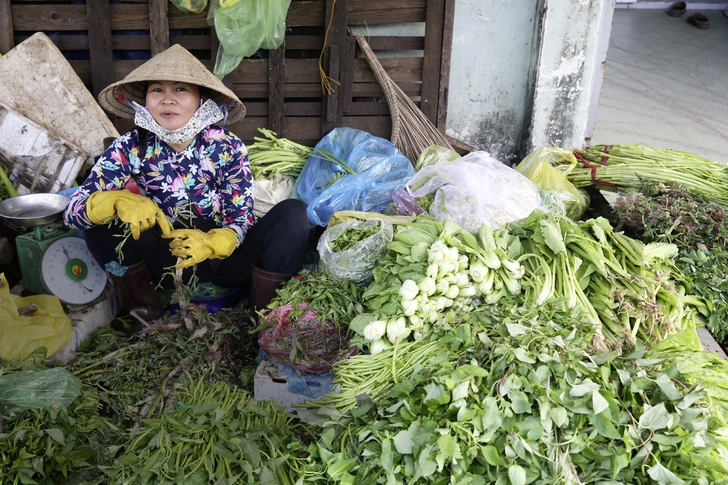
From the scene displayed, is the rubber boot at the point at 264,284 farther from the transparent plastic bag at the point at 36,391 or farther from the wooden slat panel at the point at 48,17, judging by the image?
the wooden slat panel at the point at 48,17

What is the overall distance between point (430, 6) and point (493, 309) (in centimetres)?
234

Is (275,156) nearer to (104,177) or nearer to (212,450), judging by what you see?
(104,177)

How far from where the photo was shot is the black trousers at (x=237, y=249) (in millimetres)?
2855

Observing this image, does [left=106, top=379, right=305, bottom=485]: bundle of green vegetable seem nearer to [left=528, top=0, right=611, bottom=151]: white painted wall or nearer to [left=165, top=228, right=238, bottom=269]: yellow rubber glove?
[left=165, top=228, right=238, bottom=269]: yellow rubber glove

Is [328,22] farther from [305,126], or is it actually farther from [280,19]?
[305,126]

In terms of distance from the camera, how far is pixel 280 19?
11.5 ft

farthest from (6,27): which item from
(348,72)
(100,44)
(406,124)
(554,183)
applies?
(554,183)

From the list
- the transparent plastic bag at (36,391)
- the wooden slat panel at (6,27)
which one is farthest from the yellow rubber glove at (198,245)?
the wooden slat panel at (6,27)

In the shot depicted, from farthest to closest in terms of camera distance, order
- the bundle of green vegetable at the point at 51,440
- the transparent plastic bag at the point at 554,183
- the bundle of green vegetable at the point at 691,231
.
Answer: the transparent plastic bag at the point at 554,183
the bundle of green vegetable at the point at 691,231
the bundle of green vegetable at the point at 51,440

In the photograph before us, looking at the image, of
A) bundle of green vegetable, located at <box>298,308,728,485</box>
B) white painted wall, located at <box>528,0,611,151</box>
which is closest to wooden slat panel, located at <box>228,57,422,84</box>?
white painted wall, located at <box>528,0,611,151</box>

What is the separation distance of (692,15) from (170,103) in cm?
988

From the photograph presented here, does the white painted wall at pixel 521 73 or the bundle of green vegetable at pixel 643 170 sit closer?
the bundle of green vegetable at pixel 643 170

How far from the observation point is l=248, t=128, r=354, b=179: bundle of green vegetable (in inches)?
144

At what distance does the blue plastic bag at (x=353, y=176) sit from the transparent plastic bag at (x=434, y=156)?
135 mm
